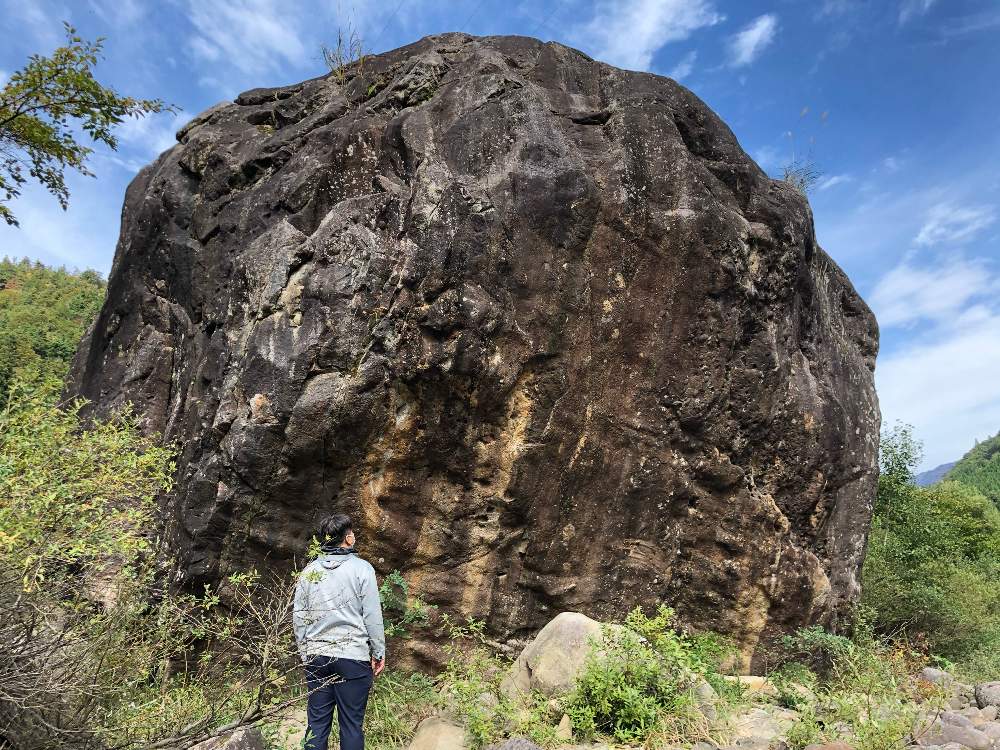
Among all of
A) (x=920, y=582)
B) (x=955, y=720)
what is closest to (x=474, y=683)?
(x=955, y=720)

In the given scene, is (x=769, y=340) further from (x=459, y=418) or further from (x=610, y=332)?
(x=459, y=418)

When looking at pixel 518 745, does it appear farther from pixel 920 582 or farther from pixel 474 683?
pixel 920 582

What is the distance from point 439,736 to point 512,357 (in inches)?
123

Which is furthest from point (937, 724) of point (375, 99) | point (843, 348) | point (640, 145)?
point (375, 99)

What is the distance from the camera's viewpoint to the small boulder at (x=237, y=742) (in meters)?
4.38

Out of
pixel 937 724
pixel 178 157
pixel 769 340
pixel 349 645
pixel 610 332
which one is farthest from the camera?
pixel 178 157

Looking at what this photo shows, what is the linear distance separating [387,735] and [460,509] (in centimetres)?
192

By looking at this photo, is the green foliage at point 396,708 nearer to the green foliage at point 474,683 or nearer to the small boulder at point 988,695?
the green foliage at point 474,683

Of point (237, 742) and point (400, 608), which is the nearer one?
point (237, 742)

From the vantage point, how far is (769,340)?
7.47 meters

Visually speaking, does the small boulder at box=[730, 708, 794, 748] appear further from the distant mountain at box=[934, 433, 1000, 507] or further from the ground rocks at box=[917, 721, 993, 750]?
the distant mountain at box=[934, 433, 1000, 507]

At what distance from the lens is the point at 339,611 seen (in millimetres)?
4641

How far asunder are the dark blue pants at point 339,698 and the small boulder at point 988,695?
562cm

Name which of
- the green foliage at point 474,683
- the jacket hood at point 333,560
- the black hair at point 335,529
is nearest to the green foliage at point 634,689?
the green foliage at point 474,683
